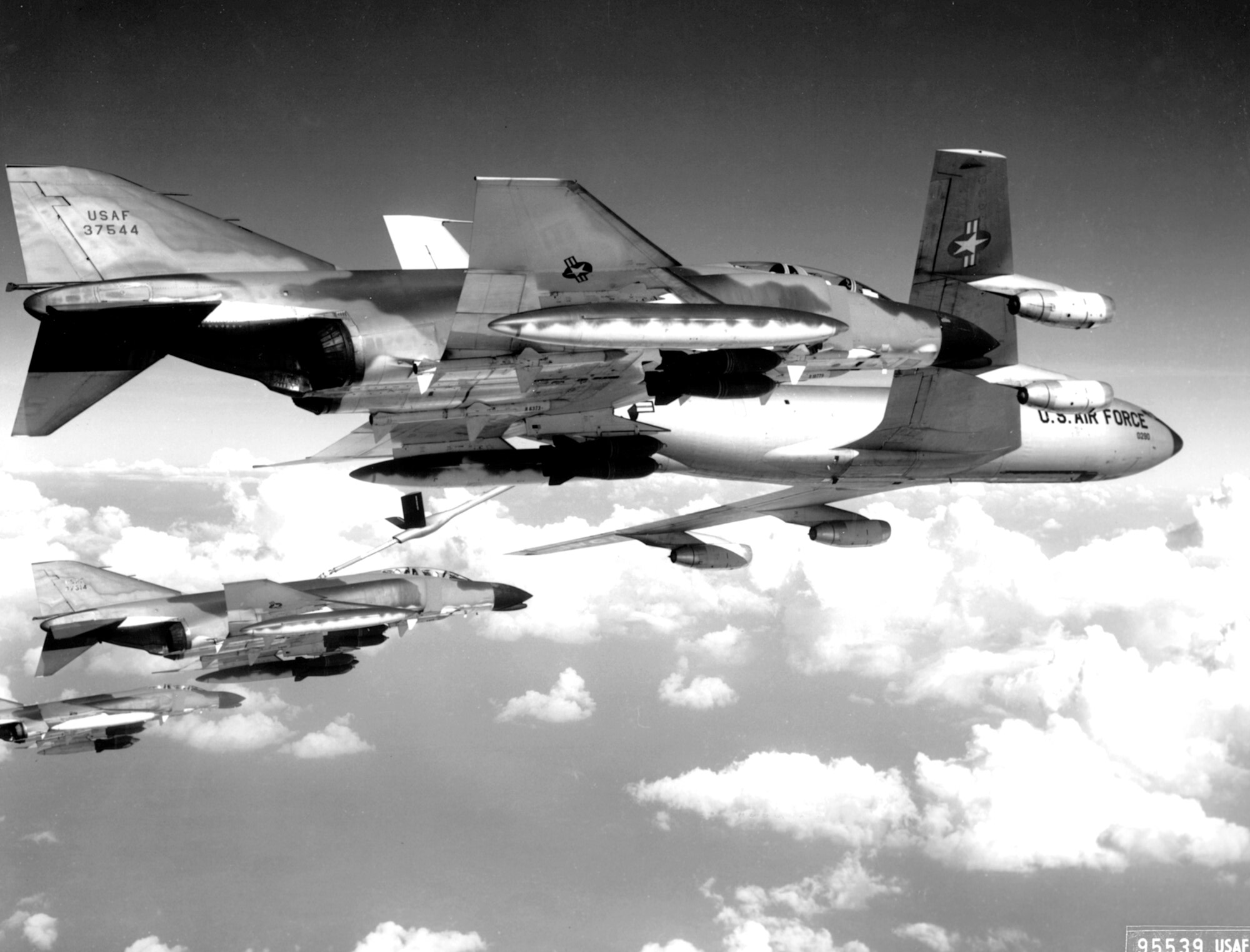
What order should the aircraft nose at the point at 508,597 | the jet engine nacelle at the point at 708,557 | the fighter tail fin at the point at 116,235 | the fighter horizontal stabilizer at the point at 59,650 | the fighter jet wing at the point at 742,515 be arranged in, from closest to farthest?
the fighter tail fin at the point at 116,235 < the fighter jet wing at the point at 742,515 < the jet engine nacelle at the point at 708,557 < the fighter horizontal stabilizer at the point at 59,650 < the aircraft nose at the point at 508,597

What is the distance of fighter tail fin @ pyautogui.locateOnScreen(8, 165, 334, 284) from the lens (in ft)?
42.9

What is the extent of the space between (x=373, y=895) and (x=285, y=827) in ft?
48.9

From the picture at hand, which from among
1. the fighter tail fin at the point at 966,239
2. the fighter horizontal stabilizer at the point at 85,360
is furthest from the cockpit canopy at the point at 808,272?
the fighter horizontal stabilizer at the point at 85,360

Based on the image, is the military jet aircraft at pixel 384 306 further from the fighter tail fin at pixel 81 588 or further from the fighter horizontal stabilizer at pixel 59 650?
the fighter horizontal stabilizer at pixel 59 650

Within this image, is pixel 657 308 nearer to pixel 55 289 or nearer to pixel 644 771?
pixel 55 289

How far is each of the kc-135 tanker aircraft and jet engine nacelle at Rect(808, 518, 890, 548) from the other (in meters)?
3.29

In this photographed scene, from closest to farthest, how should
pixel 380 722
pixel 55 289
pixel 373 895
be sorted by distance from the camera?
pixel 55 289 → pixel 373 895 → pixel 380 722

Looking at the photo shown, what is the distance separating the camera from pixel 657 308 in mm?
12633

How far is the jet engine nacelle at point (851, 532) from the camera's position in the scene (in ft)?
85.6

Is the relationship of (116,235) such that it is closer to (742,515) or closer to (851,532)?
(742,515)

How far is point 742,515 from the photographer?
2750cm

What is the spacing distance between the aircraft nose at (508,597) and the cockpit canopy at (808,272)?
788 inches

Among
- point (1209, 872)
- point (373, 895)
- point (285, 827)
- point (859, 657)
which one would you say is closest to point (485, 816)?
point (373, 895)

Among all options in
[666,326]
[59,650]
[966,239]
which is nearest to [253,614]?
[59,650]
